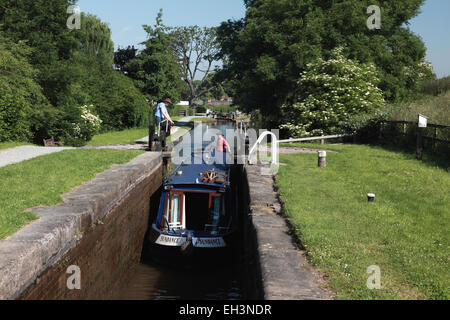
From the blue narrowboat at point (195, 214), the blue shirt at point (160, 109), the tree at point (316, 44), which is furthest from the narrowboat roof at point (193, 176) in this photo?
the tree at point (316, 44)

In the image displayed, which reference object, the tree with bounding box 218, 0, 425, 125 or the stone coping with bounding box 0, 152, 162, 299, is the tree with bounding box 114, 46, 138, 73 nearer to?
the tree with bounding box 218, 0, 425, 125

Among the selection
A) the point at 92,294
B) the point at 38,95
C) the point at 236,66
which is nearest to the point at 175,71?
the point at 236,66

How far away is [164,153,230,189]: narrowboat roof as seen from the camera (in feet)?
34.4

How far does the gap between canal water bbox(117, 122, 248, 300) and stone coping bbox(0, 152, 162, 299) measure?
1.49m

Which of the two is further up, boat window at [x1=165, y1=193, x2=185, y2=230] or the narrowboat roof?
the narrowboat roof

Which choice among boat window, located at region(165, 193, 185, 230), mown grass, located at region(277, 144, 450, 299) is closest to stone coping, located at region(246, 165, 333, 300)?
mown grass, located at region(277, 144, 450, 299)

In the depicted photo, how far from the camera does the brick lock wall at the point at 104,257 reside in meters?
6.29

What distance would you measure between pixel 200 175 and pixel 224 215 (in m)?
1.55

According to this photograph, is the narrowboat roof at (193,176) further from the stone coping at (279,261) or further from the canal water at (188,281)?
the stone coping at (279,261)

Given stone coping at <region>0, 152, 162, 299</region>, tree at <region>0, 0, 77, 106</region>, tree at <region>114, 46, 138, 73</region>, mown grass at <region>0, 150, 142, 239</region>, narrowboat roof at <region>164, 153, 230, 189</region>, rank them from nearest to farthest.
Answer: stone coping at <region>0, 152, 162, 299</region>
mown grass at <region>0, 150, 142, 239</region>
narrowboat roof at <region>164, 153, 230, 189</region>
tree at <region>0, 0, 77, 106</region>
tree at <region>114, 46, 138, 73</region>

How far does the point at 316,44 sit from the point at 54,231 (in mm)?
21667

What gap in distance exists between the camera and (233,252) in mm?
9633

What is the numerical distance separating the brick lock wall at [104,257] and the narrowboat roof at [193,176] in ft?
4.05

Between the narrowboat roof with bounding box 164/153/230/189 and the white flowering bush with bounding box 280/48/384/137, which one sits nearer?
the narrowboat roof with bounding box 164/153/230/189
